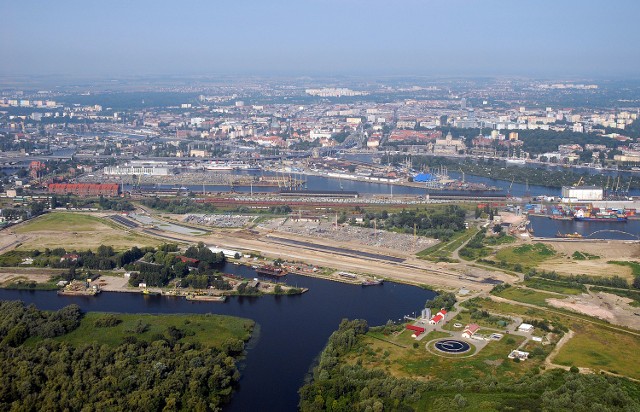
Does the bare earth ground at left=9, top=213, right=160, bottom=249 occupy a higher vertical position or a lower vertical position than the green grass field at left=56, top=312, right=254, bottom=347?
lower

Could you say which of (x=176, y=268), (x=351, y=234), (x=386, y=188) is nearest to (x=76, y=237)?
(x=176, y=268)

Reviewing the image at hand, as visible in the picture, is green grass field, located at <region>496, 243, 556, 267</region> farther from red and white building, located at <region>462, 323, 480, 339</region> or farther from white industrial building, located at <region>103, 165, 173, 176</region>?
white industrial building, located at <region>103, 165, 173, 176</region>

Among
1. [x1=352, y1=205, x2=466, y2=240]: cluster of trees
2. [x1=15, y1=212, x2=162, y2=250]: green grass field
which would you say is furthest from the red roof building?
[x1=352, y1=205, x2=466, y2=240]: cluster of trees

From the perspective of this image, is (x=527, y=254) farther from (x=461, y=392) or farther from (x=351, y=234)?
(x=461, y=392)

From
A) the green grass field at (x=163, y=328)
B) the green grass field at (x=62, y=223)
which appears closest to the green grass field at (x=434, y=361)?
the green grass field at (x=163, y=328)

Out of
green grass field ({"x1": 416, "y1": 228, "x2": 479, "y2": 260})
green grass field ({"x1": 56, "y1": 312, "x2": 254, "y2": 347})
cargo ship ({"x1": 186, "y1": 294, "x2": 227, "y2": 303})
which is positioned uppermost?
green grass field ({"x1": 416, "y1": 228, "x2": 479, "y2": 260})

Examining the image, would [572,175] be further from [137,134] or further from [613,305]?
[137,134]

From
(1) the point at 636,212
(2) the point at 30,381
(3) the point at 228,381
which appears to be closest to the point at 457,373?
(3) the point at 228,381
